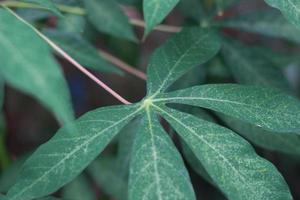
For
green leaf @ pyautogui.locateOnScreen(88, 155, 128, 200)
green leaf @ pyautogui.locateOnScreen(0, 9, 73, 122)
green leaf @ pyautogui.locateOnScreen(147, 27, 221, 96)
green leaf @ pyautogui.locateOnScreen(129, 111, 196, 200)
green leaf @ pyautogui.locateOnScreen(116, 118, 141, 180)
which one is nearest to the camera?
green leaf @ pyautogui.locateOnScreen(0, 9, 73, 122)

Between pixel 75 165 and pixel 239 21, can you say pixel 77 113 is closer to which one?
pixel 239 21

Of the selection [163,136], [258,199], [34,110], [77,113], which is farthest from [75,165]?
[34,110]

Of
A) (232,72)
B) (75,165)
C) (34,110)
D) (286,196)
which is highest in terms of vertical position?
(232,72)

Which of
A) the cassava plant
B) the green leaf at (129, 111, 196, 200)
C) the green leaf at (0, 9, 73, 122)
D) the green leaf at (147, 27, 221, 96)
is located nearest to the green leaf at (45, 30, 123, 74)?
the cassava plant

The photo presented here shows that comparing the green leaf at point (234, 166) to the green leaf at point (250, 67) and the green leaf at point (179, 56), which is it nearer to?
the green leaf at point (179, 56)

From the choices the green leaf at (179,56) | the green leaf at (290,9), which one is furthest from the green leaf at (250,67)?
the green leaf at (290,9)

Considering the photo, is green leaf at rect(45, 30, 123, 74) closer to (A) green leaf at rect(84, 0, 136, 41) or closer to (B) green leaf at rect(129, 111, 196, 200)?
(A) green leaf at rect(84, 0, 136, 41)
